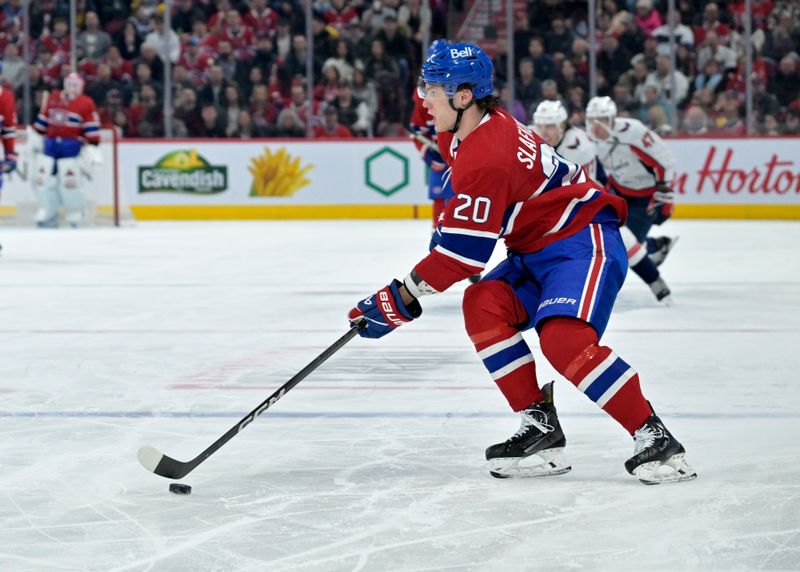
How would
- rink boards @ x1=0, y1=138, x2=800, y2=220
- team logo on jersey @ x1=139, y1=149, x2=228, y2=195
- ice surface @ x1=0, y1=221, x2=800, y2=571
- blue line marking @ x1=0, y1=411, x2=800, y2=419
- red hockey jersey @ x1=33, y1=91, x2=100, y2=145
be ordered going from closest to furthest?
ice surface @ x1=0, y1=221, x2=800, y2=571, blue line marking @ x1=0, y1=411, x2=800, y2=419, red hockey jersey @ x1=33, y1=91, x2=100, y2=145, rink boards @ x1=0, y1=138, x2=800, y2=220, team logo on jersey @ x1=139, y1=149, x2=228, y2=195

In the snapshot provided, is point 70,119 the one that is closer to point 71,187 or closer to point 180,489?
point 71,187

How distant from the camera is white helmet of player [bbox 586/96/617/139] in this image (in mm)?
7258

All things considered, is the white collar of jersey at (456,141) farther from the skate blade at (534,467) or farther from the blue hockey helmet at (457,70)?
the skate blade at (534,467)

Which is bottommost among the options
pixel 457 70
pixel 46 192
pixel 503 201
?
pixel 46 192

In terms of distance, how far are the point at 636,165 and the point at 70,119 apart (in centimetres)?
708

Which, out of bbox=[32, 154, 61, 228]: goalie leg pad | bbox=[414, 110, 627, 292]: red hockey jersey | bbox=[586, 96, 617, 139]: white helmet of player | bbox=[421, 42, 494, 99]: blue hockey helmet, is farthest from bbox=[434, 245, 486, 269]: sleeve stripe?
bbox=[32, 154, 61, 228]: goalie leg pad

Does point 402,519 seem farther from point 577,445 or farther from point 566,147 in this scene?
point 566,147

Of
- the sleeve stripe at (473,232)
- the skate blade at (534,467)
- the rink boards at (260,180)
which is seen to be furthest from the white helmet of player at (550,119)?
the rink boards at (260,180)

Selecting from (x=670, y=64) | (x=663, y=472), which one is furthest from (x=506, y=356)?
(x=670, y=64)

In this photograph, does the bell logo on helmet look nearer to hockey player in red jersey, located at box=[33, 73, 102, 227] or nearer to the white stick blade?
the white stick blade

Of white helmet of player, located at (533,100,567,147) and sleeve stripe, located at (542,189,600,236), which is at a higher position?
sleeve stripe, located at (542,189,600,236)

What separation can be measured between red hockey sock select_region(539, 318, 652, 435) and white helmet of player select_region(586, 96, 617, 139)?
437 cm

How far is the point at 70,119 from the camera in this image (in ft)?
42.7

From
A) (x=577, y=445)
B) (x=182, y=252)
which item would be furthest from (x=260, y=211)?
(x=577, y=445)
